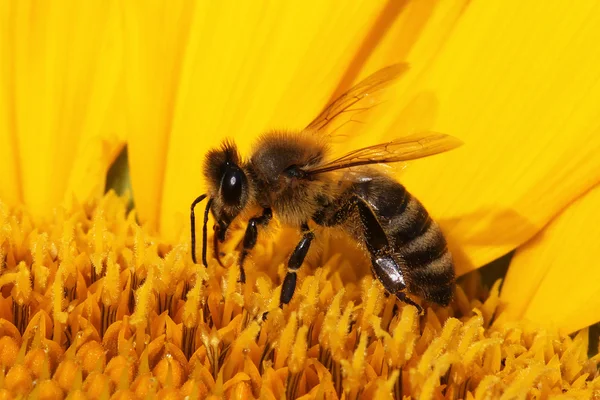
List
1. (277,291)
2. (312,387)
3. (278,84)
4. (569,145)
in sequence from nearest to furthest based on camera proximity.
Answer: (312,387) → (277,291) → (569,145) → (278,84)

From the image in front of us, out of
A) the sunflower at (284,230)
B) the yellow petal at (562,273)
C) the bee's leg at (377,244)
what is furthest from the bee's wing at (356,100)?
the yellow petal at (562,273)

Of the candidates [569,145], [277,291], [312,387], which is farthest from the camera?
[569,145]

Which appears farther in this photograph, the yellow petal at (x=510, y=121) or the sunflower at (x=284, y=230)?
the yellow petal at (x=510, y=121)

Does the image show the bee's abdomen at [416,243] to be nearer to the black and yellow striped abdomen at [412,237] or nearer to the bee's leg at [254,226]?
the black and yellow striped abdomen at [412,237]

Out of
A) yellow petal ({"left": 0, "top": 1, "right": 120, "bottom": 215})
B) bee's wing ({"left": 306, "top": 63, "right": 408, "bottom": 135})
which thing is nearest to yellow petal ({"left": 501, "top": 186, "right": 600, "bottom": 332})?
bee's wing ({"left": 306, "top": 63, "right": 408, "bottom": 135})

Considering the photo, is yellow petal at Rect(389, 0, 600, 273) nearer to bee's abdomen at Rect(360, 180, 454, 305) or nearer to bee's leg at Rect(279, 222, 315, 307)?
bee's abdomen at Rect(360, 180, 454, 305)

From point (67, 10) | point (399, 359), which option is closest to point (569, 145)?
point (399, 359)

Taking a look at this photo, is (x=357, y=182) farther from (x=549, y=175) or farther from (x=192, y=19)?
(x=192, y=19)

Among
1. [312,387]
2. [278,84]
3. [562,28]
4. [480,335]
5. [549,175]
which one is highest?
[562,28]
